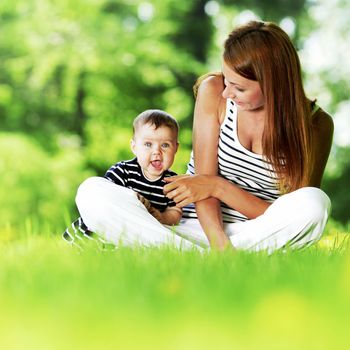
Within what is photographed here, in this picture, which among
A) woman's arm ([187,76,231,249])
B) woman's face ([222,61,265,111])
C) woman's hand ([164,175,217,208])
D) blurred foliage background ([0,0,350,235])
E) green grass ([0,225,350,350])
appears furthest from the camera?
blurred foliage background ([0,0,350,235])

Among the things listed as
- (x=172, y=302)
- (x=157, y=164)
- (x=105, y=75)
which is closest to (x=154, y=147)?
(x=157, y=164)

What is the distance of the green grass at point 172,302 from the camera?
1308 mm

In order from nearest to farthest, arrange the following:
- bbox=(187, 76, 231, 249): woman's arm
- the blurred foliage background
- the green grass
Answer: the green grass
bbox=(187, 76, 231, 249): woman's arm
the blurred foliage background

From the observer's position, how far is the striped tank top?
285cm

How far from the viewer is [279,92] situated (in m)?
2.71

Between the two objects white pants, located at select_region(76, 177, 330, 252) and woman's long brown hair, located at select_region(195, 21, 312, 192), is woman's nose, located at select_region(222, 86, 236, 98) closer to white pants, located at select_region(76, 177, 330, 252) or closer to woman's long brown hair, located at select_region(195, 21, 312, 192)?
woman's long brown hair, located at select_region(195, 21, 312, 192)

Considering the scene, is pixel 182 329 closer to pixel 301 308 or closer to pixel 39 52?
pixel 301 308

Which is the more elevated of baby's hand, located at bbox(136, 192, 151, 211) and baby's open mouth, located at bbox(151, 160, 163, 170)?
baby's open mouth, located at bbox(151, 160, 163, 170)

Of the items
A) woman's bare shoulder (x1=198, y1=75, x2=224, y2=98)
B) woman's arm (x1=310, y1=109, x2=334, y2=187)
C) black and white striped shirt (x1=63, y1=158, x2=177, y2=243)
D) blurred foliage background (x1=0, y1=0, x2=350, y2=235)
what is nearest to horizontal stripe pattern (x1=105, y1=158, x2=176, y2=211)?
black and white striped shirt (x1=63, y1=158, x2=177, y2=243)

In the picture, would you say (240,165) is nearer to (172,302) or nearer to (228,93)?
(228,93)

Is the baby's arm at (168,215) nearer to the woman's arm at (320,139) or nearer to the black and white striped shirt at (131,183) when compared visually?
the black and white striped shirt at (131,183)

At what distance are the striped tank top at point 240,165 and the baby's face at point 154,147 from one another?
0.65ft

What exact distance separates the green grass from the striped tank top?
A: 2.11 ft

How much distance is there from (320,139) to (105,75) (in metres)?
6.35
